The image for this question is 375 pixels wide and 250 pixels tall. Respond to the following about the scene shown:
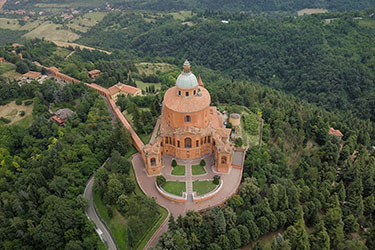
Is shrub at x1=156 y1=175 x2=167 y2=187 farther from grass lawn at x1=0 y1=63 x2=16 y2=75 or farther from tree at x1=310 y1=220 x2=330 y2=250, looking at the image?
grass lawn at x1=0 y1=63 x2=16 y2=75

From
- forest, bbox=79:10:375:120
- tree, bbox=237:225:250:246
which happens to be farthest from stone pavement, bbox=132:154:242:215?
forest, bbox=79:10:375:120

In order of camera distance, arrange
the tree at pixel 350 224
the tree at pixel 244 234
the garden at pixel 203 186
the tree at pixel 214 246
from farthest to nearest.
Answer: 1. the tree at pixel 350 224
2. the garden at pixel 203 186
3. the tree at pixel 244 234
4. the tree at pixel 214 246

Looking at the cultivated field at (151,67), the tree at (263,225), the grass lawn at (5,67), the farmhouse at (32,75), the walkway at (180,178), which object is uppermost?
the grass lawn at (5,67)

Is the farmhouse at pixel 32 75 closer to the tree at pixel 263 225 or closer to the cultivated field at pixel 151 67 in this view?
the cultivated field at pixel 151 67

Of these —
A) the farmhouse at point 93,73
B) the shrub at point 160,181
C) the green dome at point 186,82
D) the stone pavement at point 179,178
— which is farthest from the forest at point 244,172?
the green dome at point 186,82

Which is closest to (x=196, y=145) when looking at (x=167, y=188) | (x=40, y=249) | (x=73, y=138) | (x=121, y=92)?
(x=167, y=188)

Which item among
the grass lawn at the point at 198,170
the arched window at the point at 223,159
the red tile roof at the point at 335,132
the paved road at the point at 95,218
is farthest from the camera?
the red tile roof at the point at 335,132

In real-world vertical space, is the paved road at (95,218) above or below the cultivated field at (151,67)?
above
